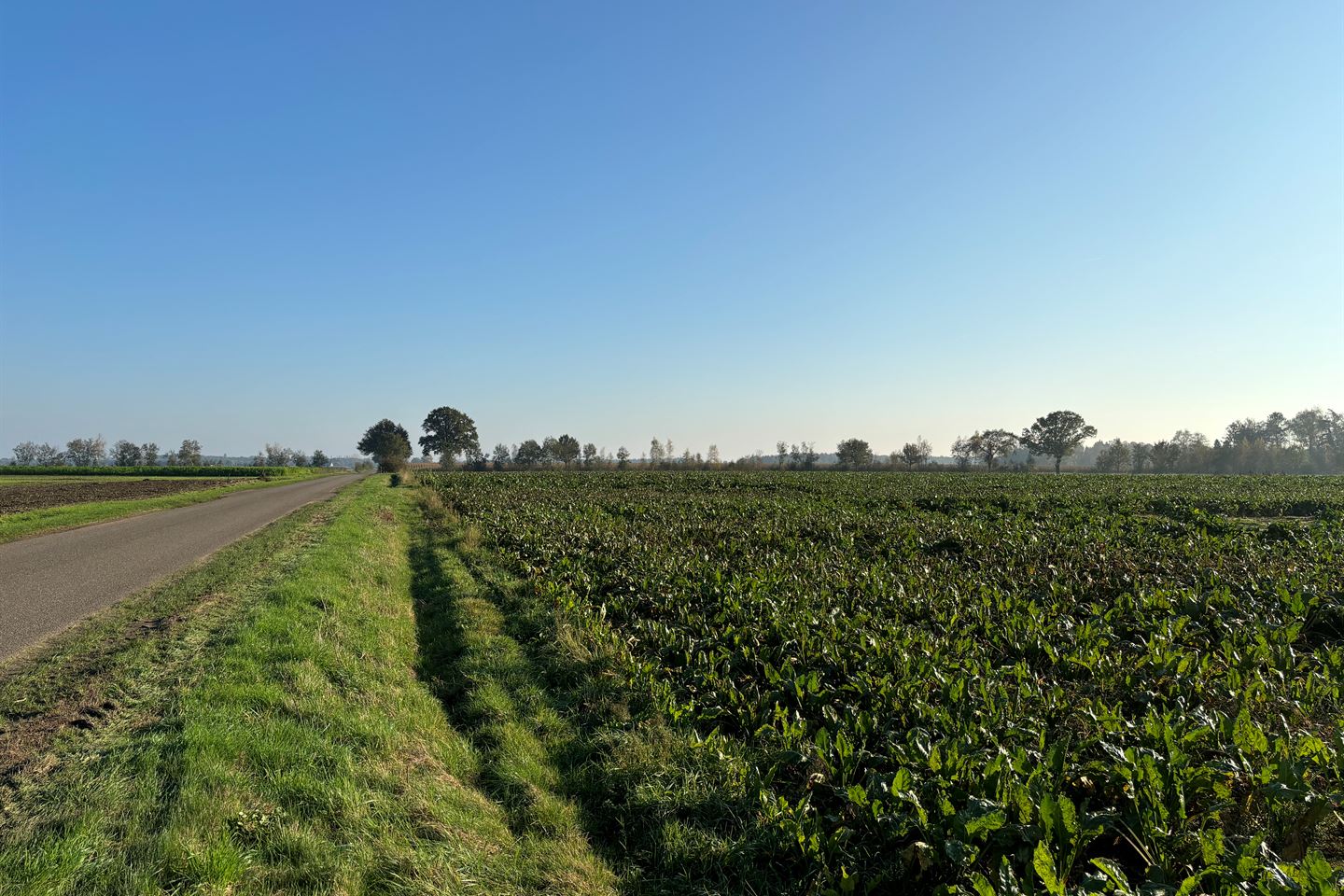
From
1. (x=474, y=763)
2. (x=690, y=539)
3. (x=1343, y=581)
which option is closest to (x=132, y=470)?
(x=690, y=539)

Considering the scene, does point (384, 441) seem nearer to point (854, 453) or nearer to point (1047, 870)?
point (854, 453)

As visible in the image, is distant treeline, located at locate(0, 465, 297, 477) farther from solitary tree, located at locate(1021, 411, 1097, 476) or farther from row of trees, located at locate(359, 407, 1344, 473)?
solitary tree, located at locate(1021, 411, 1097, 476)

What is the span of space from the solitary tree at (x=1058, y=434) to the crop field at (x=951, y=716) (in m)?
112

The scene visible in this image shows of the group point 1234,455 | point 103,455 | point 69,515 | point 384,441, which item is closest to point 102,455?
point 103,455

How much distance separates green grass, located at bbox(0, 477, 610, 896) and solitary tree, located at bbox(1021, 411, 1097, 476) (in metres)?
124

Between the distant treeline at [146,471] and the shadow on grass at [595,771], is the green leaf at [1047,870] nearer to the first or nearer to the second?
the shadow on grass at [595,771]

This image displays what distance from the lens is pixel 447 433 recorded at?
380 ft

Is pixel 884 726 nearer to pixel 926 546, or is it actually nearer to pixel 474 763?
pixel 474 763

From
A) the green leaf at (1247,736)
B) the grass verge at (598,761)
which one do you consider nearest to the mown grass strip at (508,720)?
the grass verge at (598,761)

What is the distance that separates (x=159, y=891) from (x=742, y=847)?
3301mm

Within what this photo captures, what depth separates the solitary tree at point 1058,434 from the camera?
105m

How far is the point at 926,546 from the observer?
14.1 metres

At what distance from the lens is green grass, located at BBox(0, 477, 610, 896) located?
3170mm

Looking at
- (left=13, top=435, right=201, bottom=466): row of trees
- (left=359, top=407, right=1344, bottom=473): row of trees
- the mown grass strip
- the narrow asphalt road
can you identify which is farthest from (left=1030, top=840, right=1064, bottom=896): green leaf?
(left=13, top=435, right=201, bottom=466): row of trees
